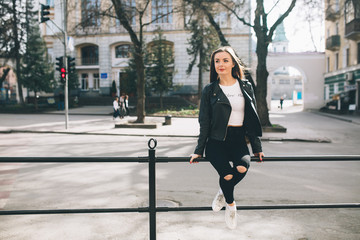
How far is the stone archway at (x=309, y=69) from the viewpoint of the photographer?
3894 centimetres

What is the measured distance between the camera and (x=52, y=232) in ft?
13.4

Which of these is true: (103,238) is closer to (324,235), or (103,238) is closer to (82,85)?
(324,235)

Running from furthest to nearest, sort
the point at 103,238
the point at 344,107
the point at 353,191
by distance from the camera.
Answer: the point at 344,107 → the point at 353,191 → the point at 103,238

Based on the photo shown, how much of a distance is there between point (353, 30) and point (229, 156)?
103 feet

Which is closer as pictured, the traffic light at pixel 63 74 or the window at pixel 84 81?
the traffic light at pixel 63 74

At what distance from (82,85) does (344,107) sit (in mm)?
32966

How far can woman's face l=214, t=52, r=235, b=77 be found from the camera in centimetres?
307

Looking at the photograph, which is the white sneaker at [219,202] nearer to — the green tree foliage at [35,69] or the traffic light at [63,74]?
the traffic light at [63,74]

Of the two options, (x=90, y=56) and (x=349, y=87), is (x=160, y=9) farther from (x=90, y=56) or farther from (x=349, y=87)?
(x=349, y=87)

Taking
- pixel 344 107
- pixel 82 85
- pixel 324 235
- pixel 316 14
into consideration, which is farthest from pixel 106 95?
pixel 324 235

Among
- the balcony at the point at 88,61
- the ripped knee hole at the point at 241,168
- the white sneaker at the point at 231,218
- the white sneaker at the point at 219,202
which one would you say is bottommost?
the white sneaker at the point at 231,218

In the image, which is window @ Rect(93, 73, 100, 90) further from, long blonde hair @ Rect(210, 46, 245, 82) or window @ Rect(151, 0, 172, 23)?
long blonde hair @ Rect(210, 46, 245, 82)

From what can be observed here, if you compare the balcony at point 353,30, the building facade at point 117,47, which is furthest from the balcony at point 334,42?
the building facade at point 117,47

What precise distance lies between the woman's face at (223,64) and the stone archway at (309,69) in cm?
3769
